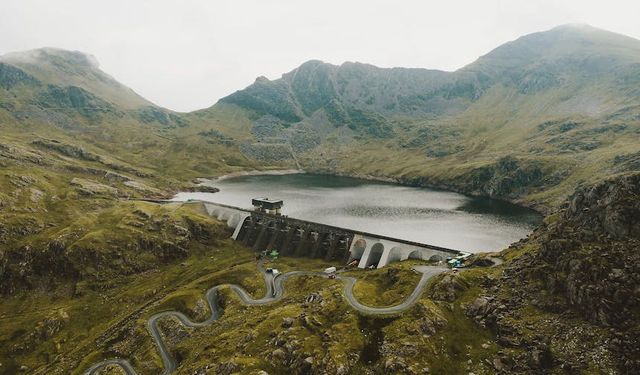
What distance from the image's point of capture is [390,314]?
77062 mm

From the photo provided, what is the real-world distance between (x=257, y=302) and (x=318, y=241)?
146ft

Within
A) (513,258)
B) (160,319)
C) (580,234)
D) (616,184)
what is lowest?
(160,319)

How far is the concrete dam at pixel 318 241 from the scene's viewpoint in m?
124

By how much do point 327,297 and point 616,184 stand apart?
201 feet

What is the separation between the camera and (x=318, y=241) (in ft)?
488

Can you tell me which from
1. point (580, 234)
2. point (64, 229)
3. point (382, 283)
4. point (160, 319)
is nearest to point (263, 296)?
point (160, 319)

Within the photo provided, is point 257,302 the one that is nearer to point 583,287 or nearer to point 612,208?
point 583,287

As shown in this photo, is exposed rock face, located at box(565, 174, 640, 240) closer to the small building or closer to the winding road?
the winding road

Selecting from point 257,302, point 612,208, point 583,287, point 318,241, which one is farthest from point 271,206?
point 583,287

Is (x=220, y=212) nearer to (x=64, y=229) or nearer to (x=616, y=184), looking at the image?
(x=64, y=229)

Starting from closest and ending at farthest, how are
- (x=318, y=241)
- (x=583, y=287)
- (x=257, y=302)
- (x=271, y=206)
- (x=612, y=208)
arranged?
(x=583, y=287) < (x=612, y=208) < (x=257, y=302) < (x=318, y=241) < (x=271, y=206)

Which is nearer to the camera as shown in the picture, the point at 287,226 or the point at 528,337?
the point at 528,337

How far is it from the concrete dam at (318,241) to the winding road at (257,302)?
17.9m

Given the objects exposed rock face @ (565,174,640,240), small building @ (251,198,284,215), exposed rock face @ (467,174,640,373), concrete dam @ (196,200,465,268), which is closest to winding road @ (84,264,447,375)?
exposed rock face @ (467,174,640,373)
